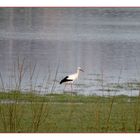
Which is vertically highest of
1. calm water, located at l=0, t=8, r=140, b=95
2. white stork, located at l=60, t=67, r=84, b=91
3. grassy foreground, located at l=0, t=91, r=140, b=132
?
calm water, located at l=0, t=8, r=140, b=95

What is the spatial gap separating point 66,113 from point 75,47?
0.46m

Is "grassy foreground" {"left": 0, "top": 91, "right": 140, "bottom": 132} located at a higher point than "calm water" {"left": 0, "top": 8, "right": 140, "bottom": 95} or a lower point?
lower

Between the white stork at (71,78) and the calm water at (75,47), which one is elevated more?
the calm water at (75,47)

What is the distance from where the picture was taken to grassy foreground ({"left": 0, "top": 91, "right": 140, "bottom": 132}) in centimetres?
448

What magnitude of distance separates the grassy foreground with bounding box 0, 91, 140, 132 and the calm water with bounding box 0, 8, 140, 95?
0.07m

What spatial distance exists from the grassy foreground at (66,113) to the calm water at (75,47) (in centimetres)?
7

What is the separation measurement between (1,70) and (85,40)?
0.61 meters

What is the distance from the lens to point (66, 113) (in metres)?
4.49

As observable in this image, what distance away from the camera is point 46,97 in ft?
14.8

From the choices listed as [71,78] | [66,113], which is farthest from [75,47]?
[66,113]

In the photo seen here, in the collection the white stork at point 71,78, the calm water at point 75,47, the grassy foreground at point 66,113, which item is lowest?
the grassy foreground at point 66,113

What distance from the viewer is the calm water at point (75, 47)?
4.49 meters

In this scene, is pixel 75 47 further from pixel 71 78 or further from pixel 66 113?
pixel 66 113
